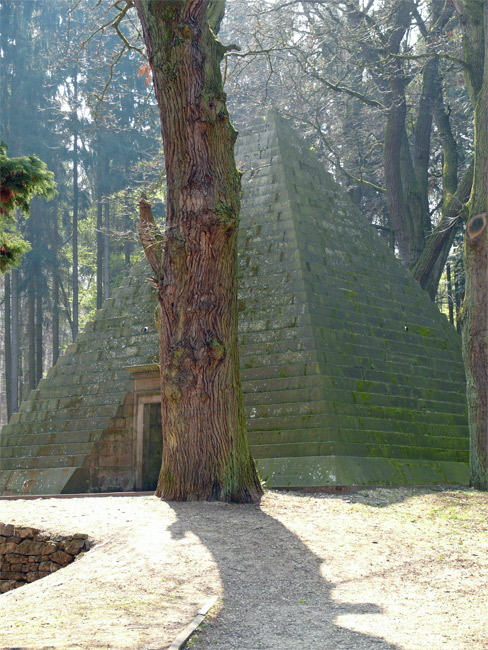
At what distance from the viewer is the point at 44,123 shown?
31156 millimetres

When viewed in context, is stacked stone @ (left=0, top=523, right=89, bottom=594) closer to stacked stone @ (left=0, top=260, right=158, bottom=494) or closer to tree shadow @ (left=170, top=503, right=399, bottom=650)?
tree shadow @ (left=170, top=503, right=399, bottom=650)

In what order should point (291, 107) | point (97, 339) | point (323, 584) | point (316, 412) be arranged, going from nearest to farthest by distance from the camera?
point (323, 584) < point (316, 412) < point (97, 339) < point (291, 107)

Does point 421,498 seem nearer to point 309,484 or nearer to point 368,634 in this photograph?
point 309,484

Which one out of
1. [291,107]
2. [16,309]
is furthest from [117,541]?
[16,309]

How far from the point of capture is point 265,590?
19.3ft

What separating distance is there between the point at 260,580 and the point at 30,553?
2768mm

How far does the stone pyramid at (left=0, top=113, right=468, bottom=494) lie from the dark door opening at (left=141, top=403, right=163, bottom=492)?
184 millimetres

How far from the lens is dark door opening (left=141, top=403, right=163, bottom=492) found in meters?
13.6

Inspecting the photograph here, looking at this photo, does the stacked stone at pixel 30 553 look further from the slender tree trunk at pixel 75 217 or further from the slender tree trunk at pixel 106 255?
the slender tree trunk at pixel 75 217

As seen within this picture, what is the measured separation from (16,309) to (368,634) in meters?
25.5

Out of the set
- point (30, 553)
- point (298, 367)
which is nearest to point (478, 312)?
point (298, 367)

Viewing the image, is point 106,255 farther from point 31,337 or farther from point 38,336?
point 31,337

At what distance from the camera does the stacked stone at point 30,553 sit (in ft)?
24.5

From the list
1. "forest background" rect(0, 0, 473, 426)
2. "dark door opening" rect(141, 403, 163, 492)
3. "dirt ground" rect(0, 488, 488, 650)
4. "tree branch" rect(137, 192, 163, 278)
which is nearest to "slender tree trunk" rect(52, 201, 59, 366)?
"forest background" rect(0, 0, 473, 426)
